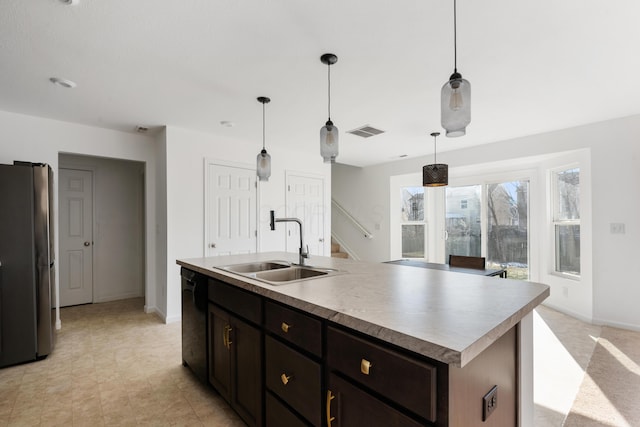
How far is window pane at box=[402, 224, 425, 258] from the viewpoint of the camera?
6.06 metres

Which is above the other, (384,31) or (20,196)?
(384,31)

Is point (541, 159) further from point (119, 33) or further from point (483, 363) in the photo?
point (119, 33)

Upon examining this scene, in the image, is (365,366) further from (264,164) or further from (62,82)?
(62,82)

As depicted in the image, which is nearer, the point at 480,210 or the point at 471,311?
the point at 471,311

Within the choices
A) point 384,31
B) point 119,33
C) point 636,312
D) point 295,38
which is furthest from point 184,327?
point 636,312

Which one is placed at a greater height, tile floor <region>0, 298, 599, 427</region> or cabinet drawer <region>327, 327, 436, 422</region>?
cabinet drawer <region>327, 327, 436, 422</region>

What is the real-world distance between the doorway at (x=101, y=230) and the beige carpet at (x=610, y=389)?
5.30m

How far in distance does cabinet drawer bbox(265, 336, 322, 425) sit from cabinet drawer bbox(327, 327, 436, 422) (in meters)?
0.14

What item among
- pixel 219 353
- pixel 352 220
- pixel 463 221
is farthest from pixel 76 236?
pixel 463 221

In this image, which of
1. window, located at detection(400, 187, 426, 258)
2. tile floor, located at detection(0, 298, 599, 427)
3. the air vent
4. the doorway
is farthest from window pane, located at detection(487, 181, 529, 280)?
the doorway

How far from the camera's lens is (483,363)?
102 cm

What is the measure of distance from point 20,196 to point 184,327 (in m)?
1.68

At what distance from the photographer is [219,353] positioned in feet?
6.33

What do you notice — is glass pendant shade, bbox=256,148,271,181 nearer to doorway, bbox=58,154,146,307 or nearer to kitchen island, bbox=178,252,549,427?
kitchen island, bbox=178,252,549,427
